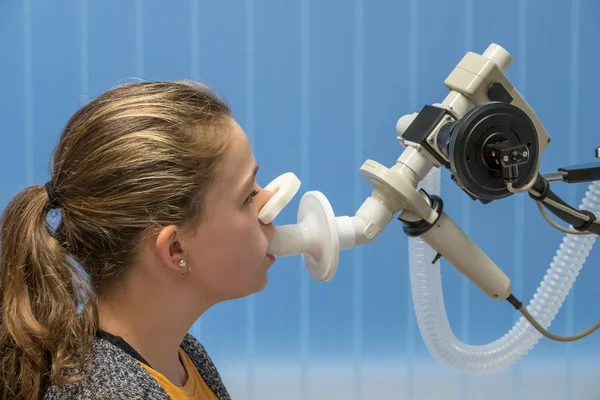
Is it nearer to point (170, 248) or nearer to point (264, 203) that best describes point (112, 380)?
point (170, 248)

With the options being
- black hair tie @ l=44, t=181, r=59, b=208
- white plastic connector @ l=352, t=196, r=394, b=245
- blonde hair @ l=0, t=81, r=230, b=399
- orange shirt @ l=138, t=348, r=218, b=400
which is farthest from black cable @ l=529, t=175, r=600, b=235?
black hair tie @ l=44, t=181, r=59, b=208

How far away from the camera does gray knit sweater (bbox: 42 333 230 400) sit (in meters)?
1.00

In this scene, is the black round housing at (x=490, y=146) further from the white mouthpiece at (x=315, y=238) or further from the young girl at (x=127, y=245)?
the young girl at (x=127, y=245)

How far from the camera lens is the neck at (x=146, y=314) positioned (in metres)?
1.10

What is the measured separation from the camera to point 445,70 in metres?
2.07

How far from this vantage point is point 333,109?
2.03 m

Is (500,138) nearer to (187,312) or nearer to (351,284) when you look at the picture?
(187,312)

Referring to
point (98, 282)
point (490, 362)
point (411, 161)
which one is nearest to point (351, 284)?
point (490, 362)

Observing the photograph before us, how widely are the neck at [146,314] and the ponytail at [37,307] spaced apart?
34 mm

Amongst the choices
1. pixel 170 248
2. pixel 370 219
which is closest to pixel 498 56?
pixel 370 219

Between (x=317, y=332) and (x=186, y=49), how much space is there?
81 cm

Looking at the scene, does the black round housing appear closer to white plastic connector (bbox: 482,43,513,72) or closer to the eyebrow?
white plastic connector (bbox: 482,43,513,72)

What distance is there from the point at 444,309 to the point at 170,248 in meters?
0.62

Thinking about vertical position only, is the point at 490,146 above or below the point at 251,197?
above
